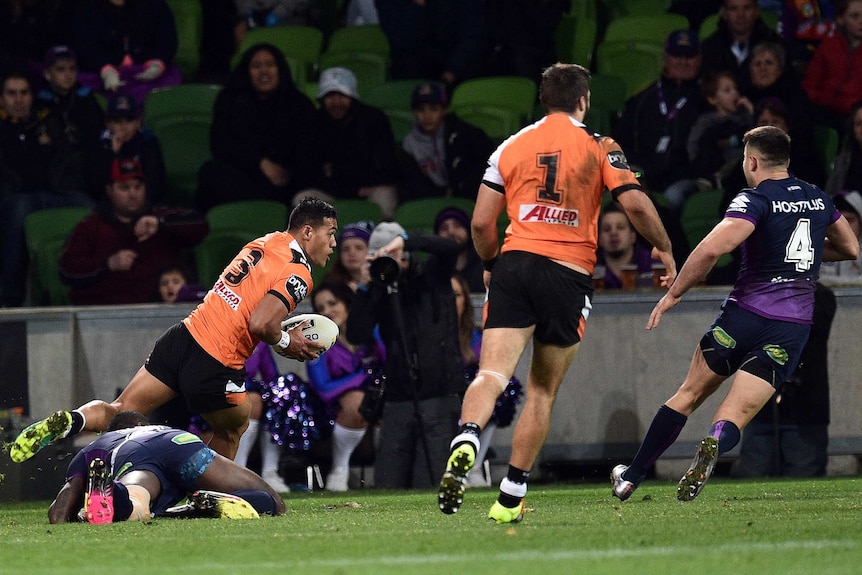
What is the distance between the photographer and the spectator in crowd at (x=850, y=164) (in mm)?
12414

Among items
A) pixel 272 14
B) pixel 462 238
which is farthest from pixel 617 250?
pixel 272 14

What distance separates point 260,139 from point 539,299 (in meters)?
7.57

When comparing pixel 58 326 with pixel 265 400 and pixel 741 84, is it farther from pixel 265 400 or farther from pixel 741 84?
pixel 741 84

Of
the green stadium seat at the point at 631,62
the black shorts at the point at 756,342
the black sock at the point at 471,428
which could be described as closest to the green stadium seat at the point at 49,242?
the green stadium seat at the point at 631,62

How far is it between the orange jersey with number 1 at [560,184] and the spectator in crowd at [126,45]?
9045mm

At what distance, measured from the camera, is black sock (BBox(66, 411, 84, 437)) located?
27.2 ft

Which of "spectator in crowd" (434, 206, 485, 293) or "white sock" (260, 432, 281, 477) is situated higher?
"spectator in crowd" (434, 206, 485, 293)

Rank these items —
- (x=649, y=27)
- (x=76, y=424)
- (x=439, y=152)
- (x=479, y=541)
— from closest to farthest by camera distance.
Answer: (x=479, y=541) → (x=76, y=424) → (x=439, y=152) → (x=649, y=27)

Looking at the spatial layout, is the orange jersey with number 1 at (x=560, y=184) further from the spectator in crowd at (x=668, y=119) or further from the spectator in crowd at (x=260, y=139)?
the spectator in crowd at (x=260, y=139)

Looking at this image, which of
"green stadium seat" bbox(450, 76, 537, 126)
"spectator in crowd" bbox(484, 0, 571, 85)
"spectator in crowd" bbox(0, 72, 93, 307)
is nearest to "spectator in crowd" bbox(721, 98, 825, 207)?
"green stadium seat" bbox(450, 76, 537, 126)

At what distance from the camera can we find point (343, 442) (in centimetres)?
1123

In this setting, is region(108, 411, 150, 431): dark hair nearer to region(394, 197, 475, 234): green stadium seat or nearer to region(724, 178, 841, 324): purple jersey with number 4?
region(724, 178, 841, 324): purple jersey with number 4

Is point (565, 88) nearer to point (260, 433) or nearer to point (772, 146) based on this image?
point (772, 146)

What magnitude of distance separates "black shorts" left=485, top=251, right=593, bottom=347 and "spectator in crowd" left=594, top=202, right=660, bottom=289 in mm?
4917
